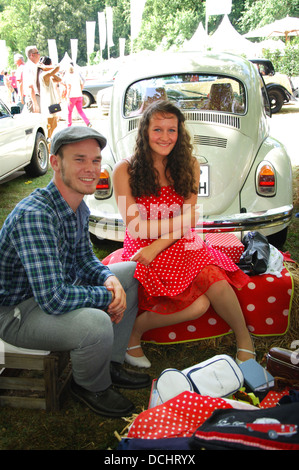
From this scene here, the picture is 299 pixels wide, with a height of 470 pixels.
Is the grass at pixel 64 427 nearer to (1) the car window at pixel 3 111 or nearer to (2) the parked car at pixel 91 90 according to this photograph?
(1) the car window at pixel 3 111

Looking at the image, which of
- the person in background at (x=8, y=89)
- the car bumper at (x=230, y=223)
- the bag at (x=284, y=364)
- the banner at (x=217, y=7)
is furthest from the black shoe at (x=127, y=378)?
the banner at (x=217, y=7)

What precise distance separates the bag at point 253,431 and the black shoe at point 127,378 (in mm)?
870

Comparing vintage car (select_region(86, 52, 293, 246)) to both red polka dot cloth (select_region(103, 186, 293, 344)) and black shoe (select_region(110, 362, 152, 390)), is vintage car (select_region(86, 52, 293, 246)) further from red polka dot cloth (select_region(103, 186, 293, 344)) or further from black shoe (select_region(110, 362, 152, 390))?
black shoe (select_region(110, 362, 152, 390))

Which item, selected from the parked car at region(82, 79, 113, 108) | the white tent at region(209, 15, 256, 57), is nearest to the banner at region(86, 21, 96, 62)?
the white tent at region(209, 15, 256, 57)

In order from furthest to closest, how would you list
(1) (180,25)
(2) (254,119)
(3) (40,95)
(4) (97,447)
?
(1) (180,25) < (3) (40,95) < (2) (254,119) < (4) (97,447)

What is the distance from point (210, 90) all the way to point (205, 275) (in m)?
2.64

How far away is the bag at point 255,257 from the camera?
275 centimetres

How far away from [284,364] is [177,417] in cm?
66

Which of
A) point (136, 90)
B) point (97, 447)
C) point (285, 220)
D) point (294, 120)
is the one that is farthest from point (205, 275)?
point (294, 120)

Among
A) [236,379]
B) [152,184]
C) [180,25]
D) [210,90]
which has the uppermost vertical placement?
[180,25]

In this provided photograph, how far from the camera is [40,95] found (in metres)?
8.80

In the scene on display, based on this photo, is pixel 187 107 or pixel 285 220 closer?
pixel 285 220

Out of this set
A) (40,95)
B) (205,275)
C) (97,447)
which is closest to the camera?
(97,447)

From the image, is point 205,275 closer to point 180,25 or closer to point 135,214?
point 135,214
